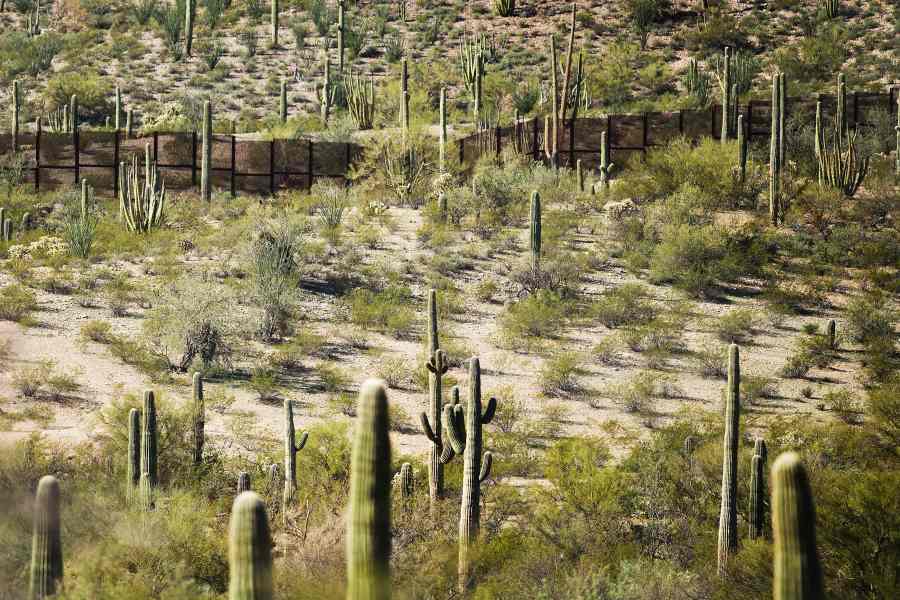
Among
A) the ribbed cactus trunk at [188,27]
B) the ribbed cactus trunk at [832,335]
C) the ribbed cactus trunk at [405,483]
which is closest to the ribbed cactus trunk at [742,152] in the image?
the ribbed cactus trunk at [832,335]

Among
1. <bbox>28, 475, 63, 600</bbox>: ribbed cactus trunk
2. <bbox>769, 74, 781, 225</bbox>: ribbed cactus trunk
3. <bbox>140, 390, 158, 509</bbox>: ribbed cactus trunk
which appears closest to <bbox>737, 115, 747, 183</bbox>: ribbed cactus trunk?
<bbox>769, 74, 781, 225</bbox>: ribbed cactus trunk

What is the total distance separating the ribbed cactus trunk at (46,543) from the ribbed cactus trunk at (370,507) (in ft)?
15.3

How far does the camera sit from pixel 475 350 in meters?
26.7

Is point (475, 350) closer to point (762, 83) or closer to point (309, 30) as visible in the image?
point (762, 83)

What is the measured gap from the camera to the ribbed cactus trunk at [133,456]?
17984mm

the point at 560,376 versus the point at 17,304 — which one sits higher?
the point at 17,304

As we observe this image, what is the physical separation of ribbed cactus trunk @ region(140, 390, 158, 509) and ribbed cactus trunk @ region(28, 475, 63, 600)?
17.7 ft

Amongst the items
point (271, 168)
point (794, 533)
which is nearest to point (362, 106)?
point (271, 168)

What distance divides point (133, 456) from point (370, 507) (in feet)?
36.4

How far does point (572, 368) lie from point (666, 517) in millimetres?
7226

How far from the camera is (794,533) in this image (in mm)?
7160

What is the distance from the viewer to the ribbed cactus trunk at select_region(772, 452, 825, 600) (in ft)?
23.3

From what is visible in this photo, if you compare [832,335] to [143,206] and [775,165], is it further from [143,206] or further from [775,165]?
[143,206]

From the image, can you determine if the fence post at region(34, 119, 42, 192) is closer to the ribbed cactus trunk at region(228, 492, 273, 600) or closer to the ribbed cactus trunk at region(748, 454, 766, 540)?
the ribbed cactus trunk at region(748, 454, 766, 540)
